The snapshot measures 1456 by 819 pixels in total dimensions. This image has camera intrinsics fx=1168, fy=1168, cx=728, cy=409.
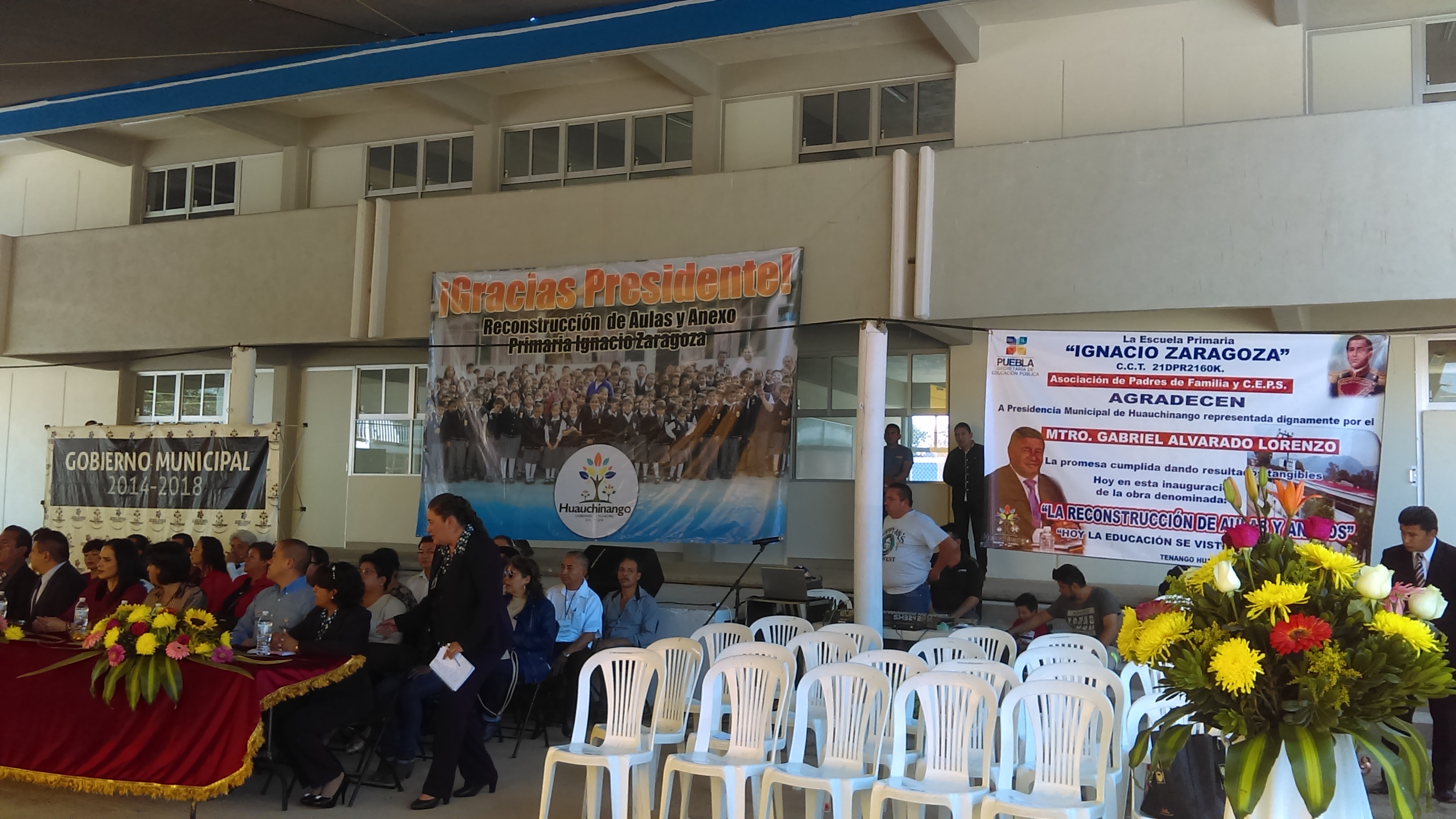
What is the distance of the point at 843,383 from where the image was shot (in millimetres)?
11914

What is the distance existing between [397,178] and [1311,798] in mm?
12283

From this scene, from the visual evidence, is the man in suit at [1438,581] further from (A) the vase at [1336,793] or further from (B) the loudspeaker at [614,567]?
(B) the loudspeaker at [614,567]

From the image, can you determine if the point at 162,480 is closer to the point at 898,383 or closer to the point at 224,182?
the point at 224,182

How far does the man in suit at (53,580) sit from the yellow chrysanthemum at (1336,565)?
7.32 meters

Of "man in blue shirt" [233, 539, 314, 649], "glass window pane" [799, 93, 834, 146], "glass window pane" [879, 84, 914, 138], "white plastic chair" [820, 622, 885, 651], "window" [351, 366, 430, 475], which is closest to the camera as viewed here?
"white plastic chair" [820, 622, 885, 651]

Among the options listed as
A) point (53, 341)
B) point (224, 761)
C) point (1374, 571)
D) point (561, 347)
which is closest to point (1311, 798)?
point (1374, 571)

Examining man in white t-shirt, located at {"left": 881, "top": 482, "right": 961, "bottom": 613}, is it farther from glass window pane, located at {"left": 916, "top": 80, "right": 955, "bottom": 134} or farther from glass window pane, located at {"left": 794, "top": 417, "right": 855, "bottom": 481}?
glass window pane, located at {"left": 916, "top": 80, "right": 955, "bottom": 134}

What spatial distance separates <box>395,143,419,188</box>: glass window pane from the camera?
13117 millimetres

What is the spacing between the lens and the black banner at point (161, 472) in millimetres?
10383

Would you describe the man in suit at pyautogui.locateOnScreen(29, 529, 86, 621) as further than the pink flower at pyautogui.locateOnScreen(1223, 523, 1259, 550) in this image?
Yes

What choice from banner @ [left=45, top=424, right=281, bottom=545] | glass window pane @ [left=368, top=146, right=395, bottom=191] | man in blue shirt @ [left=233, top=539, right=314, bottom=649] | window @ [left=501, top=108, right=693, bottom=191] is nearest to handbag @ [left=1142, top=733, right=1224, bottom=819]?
man in blue shirt @ [left=233, top=539, right=314, bottom=649]

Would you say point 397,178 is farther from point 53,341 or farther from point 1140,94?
point 1140,94

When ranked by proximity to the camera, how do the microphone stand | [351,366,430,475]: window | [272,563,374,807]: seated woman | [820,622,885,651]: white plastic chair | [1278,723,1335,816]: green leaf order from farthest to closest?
[351,366,430,475]: window → the microphone stand → [820,622,885,651]: white plastic chair → [272,563,374,807]: seated woman → [1278,723,1335,816]: green leaf

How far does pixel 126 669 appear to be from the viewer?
224 inches
